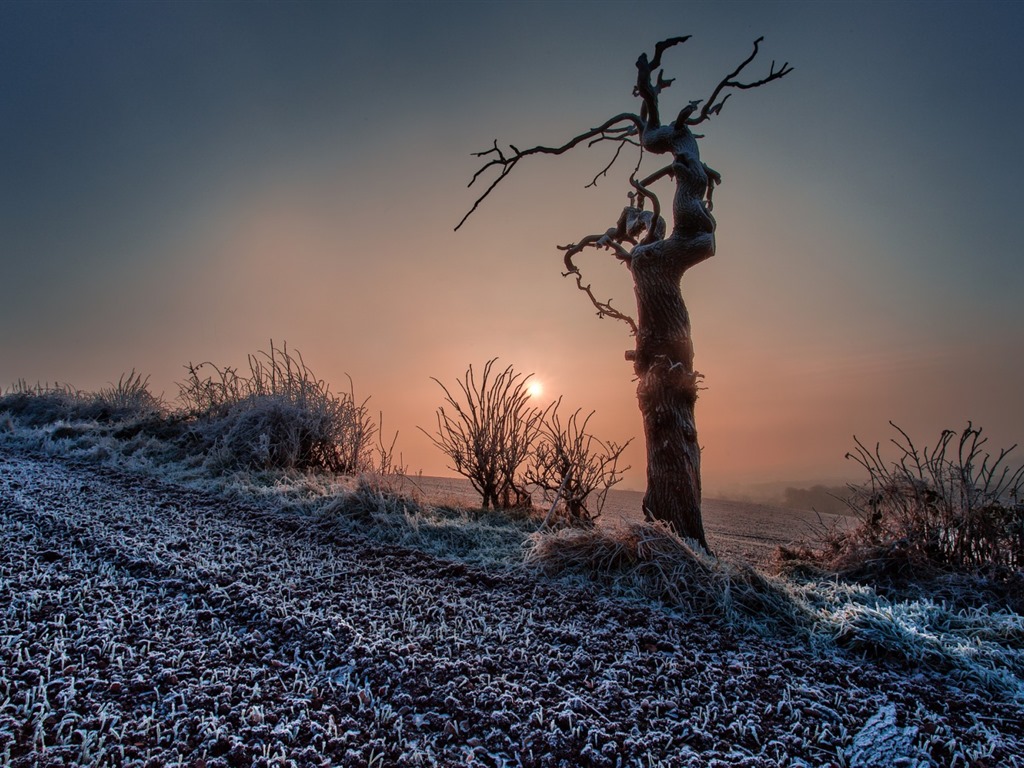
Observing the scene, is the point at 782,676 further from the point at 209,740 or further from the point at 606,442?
the point at 606,442

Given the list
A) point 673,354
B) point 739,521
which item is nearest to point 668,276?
point 673,354

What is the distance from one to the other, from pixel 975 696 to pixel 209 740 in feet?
8.57

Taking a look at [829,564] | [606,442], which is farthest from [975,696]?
[606,442]

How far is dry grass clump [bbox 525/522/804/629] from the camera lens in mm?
2777

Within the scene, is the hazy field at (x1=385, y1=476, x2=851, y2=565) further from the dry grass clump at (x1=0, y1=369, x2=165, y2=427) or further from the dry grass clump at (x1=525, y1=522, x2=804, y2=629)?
the dry grass clump at (x1=0, y1=369, x2=165, y2=427)

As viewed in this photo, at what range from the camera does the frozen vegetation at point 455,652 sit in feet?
5.35

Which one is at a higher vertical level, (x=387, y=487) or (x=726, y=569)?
(x=387, y=487)

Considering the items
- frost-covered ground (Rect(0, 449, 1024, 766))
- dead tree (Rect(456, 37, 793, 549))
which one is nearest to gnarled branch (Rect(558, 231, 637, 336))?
dead tree (Rect(456, 37, 793, 549))

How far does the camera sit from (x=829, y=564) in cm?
422

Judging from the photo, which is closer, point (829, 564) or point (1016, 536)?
point (1016, 536)

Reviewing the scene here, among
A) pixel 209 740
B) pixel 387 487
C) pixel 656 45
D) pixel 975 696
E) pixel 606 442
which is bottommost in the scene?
pixel 975 696

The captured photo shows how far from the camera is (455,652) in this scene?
212 cm

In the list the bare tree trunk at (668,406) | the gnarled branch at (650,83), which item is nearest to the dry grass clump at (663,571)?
the bare tree trunk at (668,406)

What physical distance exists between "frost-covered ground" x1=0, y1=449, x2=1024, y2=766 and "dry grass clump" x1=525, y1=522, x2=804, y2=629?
175 millimetres
